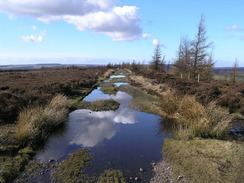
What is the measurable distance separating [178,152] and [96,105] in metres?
8.99

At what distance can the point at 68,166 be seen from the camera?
580 centimetres

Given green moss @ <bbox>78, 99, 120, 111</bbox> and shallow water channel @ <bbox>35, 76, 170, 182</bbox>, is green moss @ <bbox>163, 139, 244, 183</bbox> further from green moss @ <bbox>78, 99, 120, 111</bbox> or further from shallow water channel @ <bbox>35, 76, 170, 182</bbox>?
green moss @ <bbox>78, 99, 120, 111</bbox>

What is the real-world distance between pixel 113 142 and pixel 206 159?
12.4 feet

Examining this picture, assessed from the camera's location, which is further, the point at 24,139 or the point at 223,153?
the point at 24,139

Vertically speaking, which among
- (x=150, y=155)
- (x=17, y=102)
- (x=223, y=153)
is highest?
(x=17, y=102)

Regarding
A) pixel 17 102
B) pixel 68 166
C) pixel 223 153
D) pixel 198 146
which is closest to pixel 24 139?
pixel 68 166

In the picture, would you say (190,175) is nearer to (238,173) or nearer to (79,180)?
(238,173)

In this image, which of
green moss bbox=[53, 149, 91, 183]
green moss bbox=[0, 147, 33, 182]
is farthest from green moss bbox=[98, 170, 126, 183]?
green moss bbox=[0, 147, 33, 182]

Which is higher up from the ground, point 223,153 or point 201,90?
point 201,90

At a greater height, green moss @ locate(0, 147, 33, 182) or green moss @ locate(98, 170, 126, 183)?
green moss @ locate(0, 147, 33, 182)

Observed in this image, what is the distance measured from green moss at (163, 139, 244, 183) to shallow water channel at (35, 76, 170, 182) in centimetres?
72

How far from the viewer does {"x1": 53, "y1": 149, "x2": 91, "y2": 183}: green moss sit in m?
5.16

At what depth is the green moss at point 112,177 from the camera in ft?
16.7

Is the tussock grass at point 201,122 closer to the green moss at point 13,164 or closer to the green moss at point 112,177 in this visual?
the green moss at point 112,177
